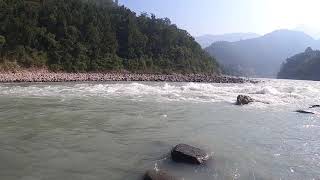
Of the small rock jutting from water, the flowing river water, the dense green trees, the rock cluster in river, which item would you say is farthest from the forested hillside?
the small rock jutting from water

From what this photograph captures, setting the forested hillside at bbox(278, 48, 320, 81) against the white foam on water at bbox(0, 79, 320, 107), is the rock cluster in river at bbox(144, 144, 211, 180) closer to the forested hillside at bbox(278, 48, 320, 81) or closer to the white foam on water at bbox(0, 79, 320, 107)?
the white foam on water at bbox(0, 79, 320, 107)

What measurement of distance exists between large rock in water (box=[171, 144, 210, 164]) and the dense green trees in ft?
168

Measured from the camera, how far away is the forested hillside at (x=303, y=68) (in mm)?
137000

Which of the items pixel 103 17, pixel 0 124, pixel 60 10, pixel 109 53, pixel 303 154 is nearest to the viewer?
pixel 303 154

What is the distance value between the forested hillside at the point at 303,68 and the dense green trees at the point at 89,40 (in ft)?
162

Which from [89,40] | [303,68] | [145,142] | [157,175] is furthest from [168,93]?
[303,68]

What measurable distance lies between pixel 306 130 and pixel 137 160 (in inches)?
326

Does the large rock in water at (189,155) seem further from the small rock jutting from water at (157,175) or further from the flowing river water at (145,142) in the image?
the small rock jutting from water at (157,175)

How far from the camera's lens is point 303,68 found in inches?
5763

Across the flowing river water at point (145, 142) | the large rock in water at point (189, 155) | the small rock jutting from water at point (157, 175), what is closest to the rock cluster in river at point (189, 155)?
the large rock in water at point (189, 155)

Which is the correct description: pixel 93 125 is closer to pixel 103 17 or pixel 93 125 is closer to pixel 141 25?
pixel 103 17

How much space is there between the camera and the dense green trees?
62.3 m

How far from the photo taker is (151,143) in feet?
37.4

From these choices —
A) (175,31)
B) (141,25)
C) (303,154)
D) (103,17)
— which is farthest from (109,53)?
(303,154)
